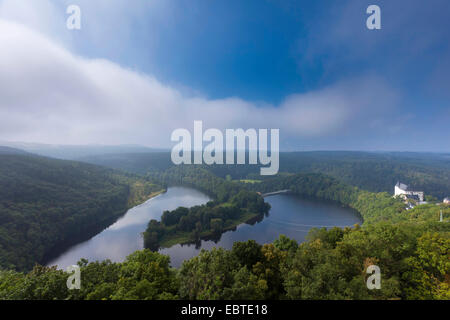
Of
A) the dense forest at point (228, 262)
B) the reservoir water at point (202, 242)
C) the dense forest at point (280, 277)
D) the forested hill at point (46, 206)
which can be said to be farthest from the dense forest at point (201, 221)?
the dense forest at point (280, 277)

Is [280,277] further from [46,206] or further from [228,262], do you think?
[46,206]

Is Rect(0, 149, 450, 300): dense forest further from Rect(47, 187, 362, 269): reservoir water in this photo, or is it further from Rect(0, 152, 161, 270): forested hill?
Rect(47, 187, 362, 269): reservoir water

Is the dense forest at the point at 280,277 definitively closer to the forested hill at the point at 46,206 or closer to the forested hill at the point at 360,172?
the forested hill at the point at 46,206

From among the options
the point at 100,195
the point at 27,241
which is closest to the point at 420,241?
the point at 27,241

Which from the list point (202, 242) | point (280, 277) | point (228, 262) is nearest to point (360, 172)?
point (202, 242)
